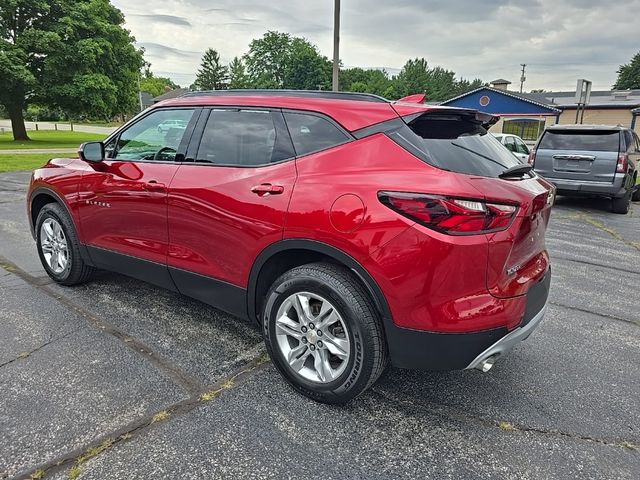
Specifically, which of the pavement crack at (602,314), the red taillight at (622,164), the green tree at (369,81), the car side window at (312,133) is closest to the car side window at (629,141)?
the red taillight at (622,164)

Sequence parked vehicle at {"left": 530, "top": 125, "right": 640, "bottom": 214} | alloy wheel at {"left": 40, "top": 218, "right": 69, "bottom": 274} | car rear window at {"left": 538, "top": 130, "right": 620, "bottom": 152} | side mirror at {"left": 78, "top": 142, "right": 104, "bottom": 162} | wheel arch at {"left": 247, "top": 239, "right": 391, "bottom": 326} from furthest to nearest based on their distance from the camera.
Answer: car rear window at {"left": 538, "top": 130, "right": 620, "bottom": 152}, parked vehicle at {"left": 530, "top": 125, "right": 640, "bottom": 214}, alloy wheel at {"left": 40, "top": 218, "right": 69, "bottom": 274}, side mirror at {"left": 78, "top": 142, "right": 104, "bottom": 162}, wheel arch at {"left": 247, "top": 239, "right": 391, "bottom": 326}

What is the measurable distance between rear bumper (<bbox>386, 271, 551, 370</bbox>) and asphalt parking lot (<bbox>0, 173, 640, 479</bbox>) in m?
0.40

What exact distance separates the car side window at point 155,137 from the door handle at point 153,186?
199mm

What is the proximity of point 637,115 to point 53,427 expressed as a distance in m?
38.8

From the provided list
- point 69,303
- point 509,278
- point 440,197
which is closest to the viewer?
point 440,197

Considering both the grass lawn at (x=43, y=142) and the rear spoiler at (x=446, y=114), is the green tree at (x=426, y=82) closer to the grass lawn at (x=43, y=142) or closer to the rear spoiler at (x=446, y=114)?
the grass lawn at (x=43, y=142)

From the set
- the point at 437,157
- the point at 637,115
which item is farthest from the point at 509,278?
the point at 637,115

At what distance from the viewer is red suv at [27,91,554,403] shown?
2.14 metres

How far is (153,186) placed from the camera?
321 cm

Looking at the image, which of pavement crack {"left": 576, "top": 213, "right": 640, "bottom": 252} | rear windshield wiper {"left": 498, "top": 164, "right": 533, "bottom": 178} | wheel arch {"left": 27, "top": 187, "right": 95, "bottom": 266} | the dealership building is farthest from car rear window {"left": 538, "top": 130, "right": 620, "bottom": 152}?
the dealership building

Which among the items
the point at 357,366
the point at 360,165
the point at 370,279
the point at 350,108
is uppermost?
the point at 350,108

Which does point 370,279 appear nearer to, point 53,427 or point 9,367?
point 53,427

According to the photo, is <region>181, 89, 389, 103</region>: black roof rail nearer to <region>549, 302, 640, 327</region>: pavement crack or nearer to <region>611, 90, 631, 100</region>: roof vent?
<region>549, 302, 640, 327</region>: pavement crack

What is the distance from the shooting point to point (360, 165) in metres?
2.36
